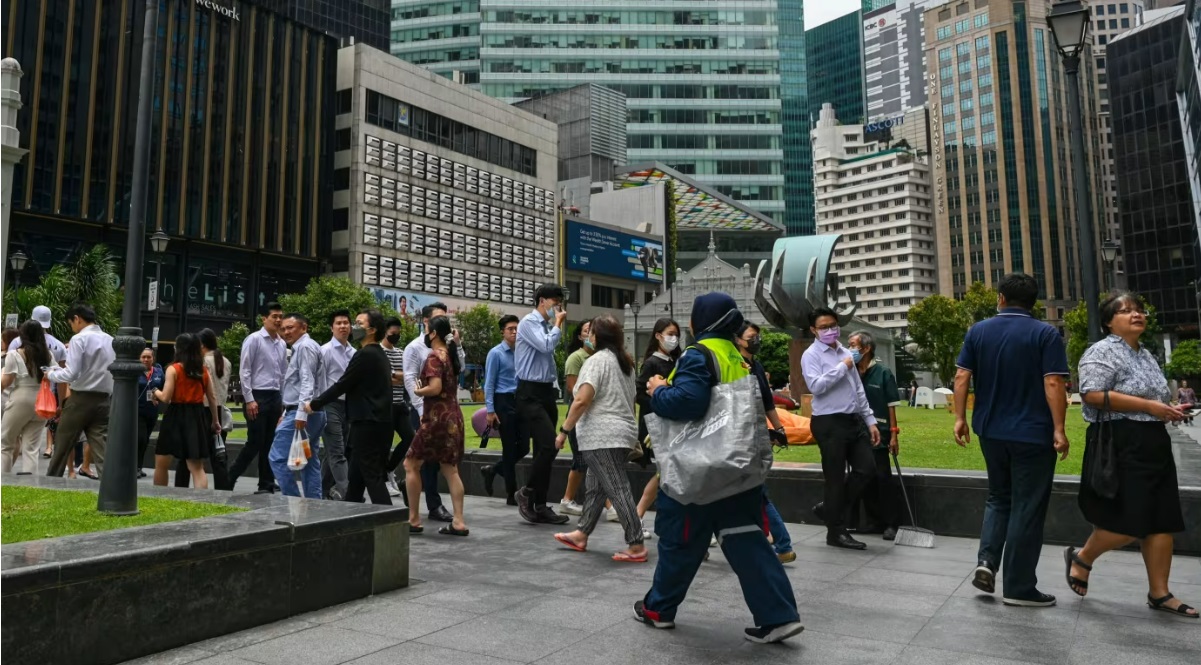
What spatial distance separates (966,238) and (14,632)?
14277 cm

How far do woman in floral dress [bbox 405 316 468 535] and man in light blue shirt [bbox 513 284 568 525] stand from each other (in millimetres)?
873

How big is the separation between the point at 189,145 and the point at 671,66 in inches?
2753

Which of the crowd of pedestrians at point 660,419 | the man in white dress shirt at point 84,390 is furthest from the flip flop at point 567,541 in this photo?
the man in white dress shirt at point 84,390

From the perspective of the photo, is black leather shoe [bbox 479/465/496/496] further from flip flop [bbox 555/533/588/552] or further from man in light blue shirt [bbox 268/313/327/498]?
flip flop [bbox 555/533/588/552]

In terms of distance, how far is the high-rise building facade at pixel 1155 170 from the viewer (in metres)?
73.8

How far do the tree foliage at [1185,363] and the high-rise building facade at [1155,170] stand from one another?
15.9 m

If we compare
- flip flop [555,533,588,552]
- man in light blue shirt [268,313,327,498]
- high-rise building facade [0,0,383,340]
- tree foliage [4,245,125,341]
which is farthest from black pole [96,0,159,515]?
high-rise building facade [0,0,383,340]

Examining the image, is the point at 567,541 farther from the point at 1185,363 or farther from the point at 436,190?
the point at 1185,363

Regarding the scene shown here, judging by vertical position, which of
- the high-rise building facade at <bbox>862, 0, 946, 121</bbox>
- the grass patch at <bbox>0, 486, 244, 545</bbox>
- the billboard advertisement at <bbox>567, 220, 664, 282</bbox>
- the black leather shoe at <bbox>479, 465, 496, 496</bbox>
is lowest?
the black leather shoe at <bbox>479, 465, 496, 496</bbox>

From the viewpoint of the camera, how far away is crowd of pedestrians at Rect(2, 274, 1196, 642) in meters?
4.33

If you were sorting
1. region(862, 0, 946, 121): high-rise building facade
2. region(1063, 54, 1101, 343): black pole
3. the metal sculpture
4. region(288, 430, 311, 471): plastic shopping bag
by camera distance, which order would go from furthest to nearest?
region(862, 0, 946, 121): high-rise building facade → the metal sculpture → region(1063, 54, 1101, 343): black pole → region(288, 430, 311, 471): plastic shopping bag

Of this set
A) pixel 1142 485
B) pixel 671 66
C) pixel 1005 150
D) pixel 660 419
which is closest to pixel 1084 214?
pixel 1142 485

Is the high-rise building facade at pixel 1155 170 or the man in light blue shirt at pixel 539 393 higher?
the high-rise building facade at pixel 1155 170

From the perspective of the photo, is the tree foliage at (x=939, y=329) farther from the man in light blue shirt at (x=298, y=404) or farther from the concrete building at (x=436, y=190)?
the man in light blue shirt at (x=298, y=404)
